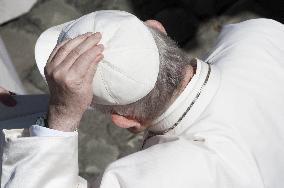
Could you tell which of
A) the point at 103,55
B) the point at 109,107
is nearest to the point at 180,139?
the point at 109,107

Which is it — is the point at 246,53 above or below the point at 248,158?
above

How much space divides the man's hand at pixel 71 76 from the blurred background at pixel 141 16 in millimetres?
2076

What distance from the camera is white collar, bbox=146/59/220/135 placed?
1766 mm

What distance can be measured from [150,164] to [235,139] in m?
0.29

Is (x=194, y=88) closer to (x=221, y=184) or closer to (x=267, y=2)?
(x=221, y=184)

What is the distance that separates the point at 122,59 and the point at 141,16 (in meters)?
2.34

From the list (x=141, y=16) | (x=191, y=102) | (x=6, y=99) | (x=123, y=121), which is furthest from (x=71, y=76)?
Answer: (x=141, y=16)

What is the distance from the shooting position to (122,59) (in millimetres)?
1704

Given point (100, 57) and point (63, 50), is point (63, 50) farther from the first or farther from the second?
point (100, 57)

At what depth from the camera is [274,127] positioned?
188cm

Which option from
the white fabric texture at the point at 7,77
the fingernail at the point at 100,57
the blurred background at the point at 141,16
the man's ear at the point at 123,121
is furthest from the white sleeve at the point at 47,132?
the blurred background at the point at 141,16

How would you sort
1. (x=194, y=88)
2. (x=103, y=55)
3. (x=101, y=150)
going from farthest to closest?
(x=101, y=150)
(x=194, y=88)
(x=103, y=55)

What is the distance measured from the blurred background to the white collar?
192 centimetres

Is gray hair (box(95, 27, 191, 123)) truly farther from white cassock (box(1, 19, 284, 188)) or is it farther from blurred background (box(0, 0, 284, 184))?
blurred background (box(0, 0, 284, 184))
